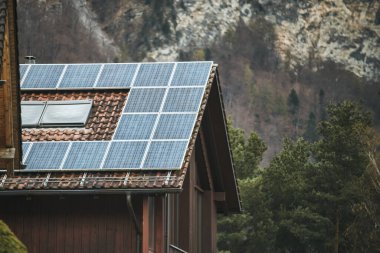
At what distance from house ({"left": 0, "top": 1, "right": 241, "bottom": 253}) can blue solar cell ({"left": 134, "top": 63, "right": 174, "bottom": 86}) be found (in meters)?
0.02

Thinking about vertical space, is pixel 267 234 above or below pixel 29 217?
above

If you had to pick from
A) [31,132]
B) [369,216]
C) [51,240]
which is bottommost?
[51,240]

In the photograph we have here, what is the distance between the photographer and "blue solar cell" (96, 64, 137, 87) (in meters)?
27.6

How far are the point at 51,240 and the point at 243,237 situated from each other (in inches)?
1488

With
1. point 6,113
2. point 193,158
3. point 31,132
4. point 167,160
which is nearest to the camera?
point 6,113

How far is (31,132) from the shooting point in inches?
1035

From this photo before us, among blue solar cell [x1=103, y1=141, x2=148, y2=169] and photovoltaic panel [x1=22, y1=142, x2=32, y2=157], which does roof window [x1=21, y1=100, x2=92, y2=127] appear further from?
blue solar cell [x1=103, y1=141, x2=148, y2=169]

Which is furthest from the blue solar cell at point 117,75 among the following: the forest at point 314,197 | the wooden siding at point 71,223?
the forest at point 314,197

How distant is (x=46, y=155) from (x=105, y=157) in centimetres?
122

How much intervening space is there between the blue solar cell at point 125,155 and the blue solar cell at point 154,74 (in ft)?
8.37

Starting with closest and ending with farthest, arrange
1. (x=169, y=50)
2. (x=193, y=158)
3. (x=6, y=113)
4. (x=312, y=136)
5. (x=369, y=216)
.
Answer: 1. (x=6, y=113)
2. (x=193, y=158)
3. (x=369, y=216)
4. (x=312, y=136)
5. (x=169, y=50)

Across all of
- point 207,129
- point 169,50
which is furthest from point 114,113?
point 169,50

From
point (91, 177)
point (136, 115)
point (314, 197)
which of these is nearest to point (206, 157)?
point (136, 115)

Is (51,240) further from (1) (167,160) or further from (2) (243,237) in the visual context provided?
(2) (243,237)
